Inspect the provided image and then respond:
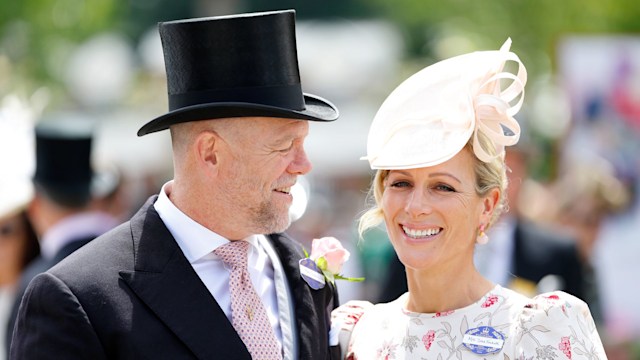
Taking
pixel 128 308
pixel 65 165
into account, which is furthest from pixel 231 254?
pixel 65 165

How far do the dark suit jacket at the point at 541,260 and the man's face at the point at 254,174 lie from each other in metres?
2.83

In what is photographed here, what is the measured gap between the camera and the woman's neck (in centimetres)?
421

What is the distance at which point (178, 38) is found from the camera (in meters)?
4.16

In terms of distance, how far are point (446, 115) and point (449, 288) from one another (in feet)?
1.99

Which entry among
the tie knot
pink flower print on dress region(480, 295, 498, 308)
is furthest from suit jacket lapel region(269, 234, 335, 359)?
pink flower print on dress region(480, 295, 498, 308)

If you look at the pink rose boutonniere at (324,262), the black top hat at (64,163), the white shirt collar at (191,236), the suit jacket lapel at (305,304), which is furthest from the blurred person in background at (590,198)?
the white shirt collar at (191,236)

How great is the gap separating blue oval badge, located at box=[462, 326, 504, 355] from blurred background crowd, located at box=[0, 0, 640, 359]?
885mm

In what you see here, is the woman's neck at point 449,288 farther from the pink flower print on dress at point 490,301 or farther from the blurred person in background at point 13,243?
the blurred person in background at point 13,243

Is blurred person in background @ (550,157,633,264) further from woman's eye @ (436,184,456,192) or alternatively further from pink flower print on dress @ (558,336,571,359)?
pink flower print on dress @ (558,336,571,359)

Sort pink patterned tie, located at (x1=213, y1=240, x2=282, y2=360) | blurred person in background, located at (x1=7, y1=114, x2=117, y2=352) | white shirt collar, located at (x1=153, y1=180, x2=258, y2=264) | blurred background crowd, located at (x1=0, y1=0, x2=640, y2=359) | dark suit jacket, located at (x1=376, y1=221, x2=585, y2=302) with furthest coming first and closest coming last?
blurred background crowd, located at (x1=0, y1=0, x2=640, y2=359) → dark suit jacket, located at (x1=376, y1=221, x2=585, y2=302) → blurred person in background, located at (x1=7, y1=114, x2=117, y2=352) → white shirt collar, located at (x1=153, y1=180, x2=258, y2=264) → pink patterned tie, located at (x1=213, y1=240, x2=282, y2=360)

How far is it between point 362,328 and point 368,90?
114 feet

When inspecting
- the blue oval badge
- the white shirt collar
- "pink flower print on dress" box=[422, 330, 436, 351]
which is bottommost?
"pink flower print on dress" box=[422, 330, 436, 351]

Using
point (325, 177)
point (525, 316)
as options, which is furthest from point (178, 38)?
point (325, 177)

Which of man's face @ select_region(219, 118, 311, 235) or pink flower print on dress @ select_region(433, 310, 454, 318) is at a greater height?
man's face @ select_region(219, 118, 311, 235)
